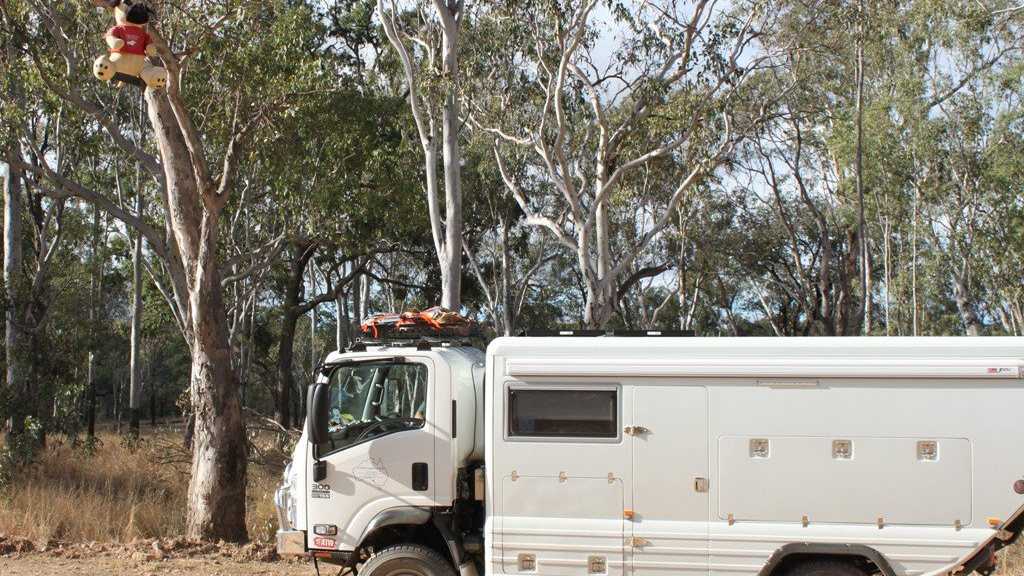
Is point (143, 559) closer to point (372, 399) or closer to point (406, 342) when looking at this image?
point (372, 399)

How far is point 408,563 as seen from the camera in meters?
7.66

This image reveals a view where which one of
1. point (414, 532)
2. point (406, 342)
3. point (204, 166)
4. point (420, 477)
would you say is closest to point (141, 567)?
point (414, 532)

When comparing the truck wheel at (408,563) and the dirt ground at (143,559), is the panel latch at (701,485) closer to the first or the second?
the truck wheel at (408,563)

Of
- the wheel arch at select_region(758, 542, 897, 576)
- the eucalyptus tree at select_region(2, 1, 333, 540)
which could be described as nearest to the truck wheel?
the wheel arch at select_region(758, 542, 897, 576)

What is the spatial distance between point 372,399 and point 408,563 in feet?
4.23

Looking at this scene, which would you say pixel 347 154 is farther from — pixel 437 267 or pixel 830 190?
pixel 830 190

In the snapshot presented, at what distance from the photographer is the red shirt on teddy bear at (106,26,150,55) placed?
952 centimetres

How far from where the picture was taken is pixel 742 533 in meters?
6.96

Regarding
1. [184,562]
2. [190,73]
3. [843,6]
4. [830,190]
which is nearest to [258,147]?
[190,73]

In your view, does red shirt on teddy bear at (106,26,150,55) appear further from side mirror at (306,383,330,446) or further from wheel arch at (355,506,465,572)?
wheel arch at (355,506,465,572)

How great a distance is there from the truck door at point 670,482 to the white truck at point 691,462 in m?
0.01

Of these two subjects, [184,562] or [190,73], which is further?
[190,73]

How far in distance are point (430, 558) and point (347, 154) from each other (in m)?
15.6

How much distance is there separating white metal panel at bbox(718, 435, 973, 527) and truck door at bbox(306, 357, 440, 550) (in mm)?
2217
